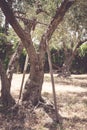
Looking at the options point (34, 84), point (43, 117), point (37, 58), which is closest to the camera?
point (43, 117)

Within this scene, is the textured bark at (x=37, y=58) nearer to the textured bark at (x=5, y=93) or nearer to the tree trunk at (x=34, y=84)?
the tree trunk at (x=34, y=84)

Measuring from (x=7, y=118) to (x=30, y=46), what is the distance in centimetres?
216

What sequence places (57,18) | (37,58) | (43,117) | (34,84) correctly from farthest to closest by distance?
(34,84)
(37,58)
(57,18)
(43,117)

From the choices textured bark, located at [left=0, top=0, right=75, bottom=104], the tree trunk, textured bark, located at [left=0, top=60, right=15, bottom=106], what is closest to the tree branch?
textured bark, located at [left=0, top=0, right=75, bottom=104]

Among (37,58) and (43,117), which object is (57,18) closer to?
(37,58)

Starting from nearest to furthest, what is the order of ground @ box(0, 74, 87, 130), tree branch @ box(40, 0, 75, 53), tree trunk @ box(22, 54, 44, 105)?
ground @ box(0, 74, 87, 130), tree branch @ box(40, 0, 75, 53), tree trunk @ box(22, 54, 44, 105)

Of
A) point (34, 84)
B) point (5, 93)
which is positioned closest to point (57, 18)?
point (34, 84)

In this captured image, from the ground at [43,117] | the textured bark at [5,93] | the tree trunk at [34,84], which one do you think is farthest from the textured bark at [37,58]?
the textured bark at [5,93]

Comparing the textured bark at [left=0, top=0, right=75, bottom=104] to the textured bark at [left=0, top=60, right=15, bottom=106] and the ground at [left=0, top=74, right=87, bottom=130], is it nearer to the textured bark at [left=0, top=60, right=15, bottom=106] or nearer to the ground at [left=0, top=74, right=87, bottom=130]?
the ground at [left=0, top=74, right=87, bottom=130]

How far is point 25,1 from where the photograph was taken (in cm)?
895

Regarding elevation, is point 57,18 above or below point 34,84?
above

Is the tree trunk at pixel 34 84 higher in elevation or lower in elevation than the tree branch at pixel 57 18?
lower

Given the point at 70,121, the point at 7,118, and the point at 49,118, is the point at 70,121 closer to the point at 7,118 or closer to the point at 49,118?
the point at 49,118

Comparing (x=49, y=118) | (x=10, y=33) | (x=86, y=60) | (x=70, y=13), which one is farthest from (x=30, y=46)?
(x=86, y=60)
